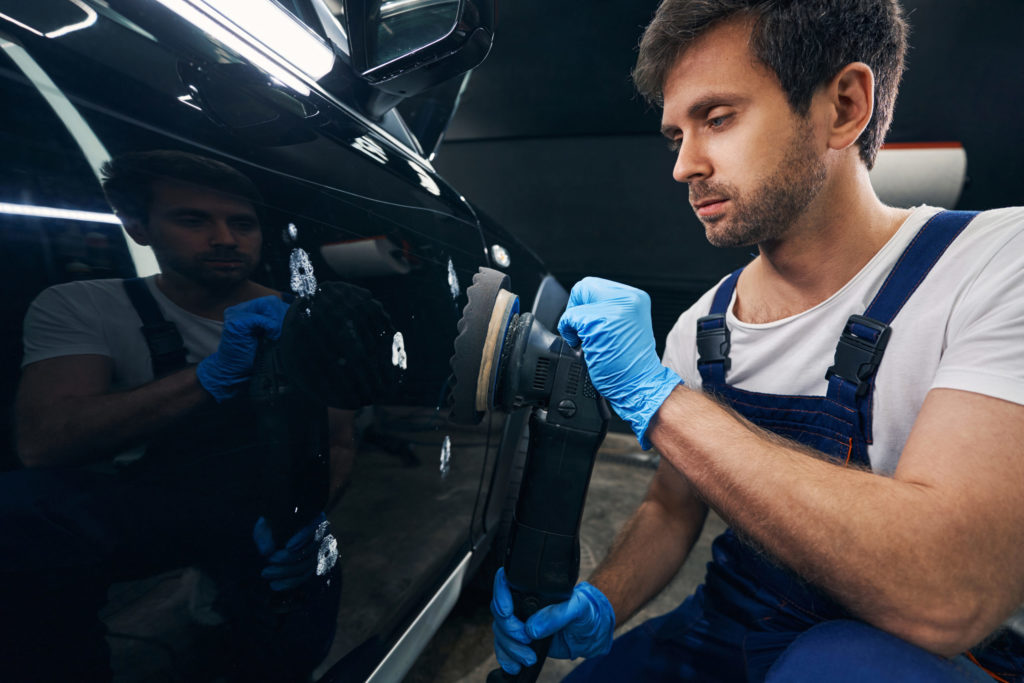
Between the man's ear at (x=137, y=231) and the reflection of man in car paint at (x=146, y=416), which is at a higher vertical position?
the man's ear at (x=137, y=231)

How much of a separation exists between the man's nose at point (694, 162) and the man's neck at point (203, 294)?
74cm

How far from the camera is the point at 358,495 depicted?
2.02 ft

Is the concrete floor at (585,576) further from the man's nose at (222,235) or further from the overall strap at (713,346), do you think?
the man's nose at (222,235)

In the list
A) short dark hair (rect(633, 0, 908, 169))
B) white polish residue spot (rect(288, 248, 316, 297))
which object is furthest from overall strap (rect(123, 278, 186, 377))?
short dark hair (rect(633, 0, 908, 169))

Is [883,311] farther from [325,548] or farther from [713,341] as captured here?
[325,548]

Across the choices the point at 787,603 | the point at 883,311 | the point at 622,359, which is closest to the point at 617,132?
the point at 883,311

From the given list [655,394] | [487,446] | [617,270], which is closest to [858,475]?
[655,394]

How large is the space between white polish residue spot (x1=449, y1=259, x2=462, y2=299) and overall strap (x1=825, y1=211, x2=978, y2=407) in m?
0.68

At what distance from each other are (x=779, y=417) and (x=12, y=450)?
41.8 inches

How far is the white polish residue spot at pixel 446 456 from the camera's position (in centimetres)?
80

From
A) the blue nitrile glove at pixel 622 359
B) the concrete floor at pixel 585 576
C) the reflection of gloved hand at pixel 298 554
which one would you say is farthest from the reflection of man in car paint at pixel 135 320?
the concrete floor at pixel 585 576

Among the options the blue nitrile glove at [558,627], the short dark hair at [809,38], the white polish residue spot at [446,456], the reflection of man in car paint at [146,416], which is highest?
the short dark hair at [809,38]

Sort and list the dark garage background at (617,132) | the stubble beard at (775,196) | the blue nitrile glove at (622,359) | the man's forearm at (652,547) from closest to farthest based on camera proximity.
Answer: the blue nitrile glove at (622,359) < the stubble beard at (775,196) < the man's forearm at (652,547) < the dark garage background at (617,132)

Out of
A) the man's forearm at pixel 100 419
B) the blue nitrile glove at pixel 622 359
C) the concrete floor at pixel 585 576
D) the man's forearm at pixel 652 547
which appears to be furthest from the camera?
the concrete floor at pixel 585 576
